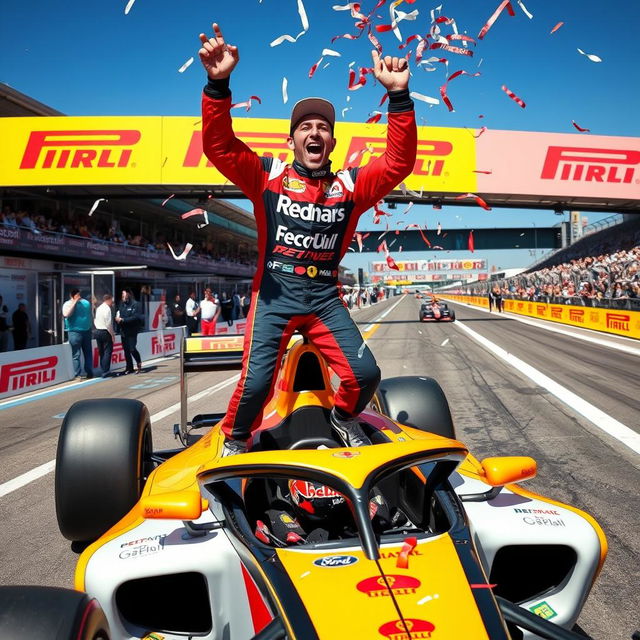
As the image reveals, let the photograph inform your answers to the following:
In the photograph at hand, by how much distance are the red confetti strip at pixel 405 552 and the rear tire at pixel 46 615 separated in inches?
35.3

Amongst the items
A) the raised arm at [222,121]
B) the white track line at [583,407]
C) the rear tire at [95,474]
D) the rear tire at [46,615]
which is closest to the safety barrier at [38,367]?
the white track line at [583,407]

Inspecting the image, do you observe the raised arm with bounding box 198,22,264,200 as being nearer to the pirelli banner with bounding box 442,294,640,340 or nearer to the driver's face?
the driver's face

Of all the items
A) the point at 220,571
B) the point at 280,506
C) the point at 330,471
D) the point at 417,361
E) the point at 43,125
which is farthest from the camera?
the point at 43,125

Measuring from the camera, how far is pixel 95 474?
3082 millimetres

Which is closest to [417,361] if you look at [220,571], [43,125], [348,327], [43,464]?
[43,464]

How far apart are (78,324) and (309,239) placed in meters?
9.20

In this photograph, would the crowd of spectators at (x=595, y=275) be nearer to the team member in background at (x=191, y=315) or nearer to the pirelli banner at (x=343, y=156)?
the pirelli banner at (x=343, y=156)

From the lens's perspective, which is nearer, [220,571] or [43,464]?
[220,571]

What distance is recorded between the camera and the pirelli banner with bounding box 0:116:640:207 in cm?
1909

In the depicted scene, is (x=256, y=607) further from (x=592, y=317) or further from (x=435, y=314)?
(x=435, y=314)

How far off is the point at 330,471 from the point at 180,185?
62.1 ft

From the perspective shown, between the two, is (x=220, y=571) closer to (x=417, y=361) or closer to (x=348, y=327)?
(x=348, y=327)

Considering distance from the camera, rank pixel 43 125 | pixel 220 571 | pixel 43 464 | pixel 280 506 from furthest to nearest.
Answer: pixel 43 125, pixel 43 464, pixel 280 506, pixel 220 571

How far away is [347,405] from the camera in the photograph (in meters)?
2.94
